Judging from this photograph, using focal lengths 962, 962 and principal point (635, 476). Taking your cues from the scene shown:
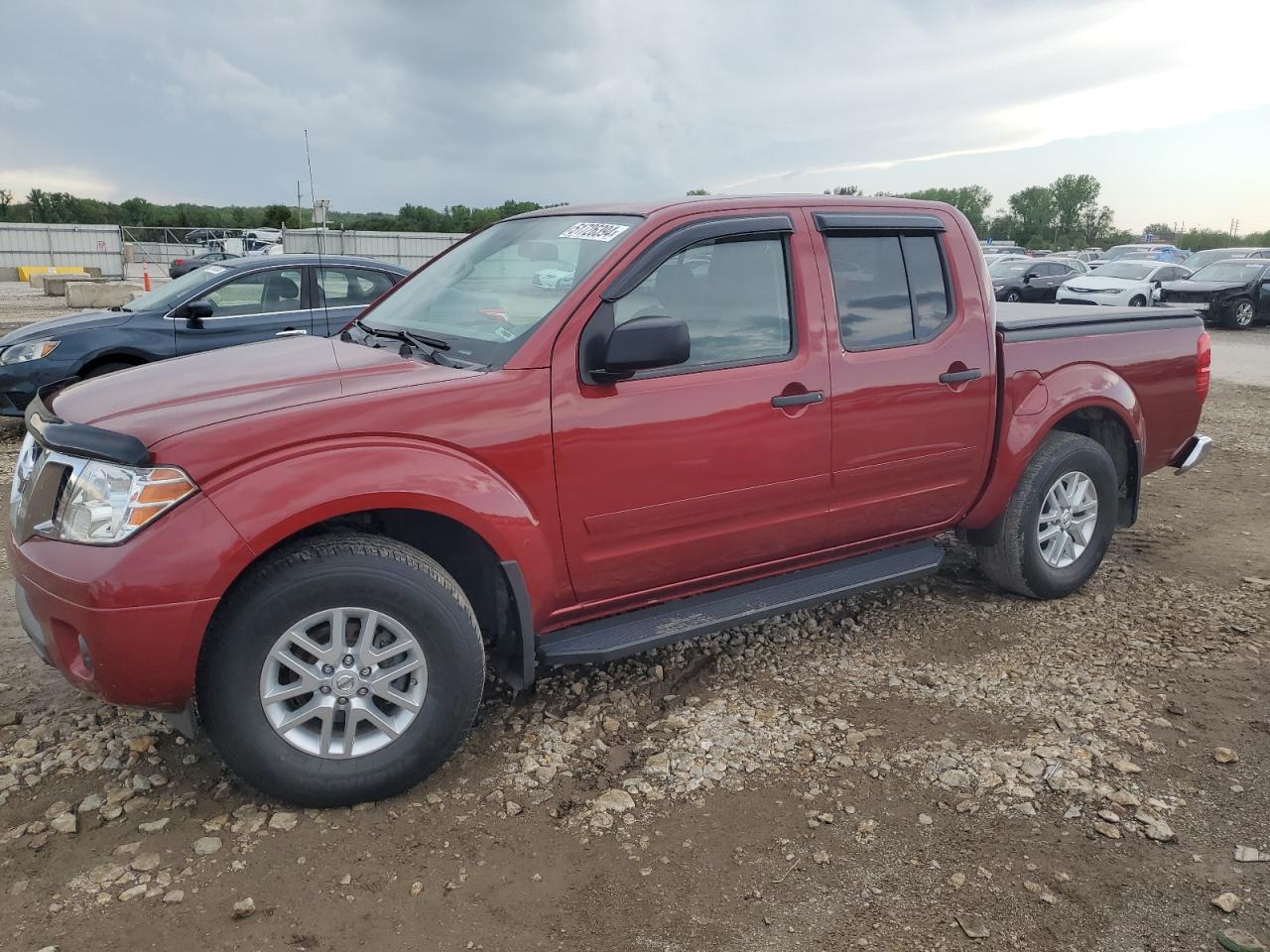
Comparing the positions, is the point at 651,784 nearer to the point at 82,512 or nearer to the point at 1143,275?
the point at 82,512

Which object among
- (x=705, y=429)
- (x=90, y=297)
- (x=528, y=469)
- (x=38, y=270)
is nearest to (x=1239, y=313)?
(x=705, y=429)

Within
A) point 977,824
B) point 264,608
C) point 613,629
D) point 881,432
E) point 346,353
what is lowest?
point 977,824

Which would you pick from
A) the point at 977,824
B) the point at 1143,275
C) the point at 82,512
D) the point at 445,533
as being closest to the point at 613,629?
the point at 445,533

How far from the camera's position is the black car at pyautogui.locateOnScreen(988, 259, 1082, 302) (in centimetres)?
2381

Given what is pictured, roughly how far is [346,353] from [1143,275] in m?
22.6

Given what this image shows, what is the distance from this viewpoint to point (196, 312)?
26.3ft

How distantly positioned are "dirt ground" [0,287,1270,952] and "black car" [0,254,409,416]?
14.0 feet

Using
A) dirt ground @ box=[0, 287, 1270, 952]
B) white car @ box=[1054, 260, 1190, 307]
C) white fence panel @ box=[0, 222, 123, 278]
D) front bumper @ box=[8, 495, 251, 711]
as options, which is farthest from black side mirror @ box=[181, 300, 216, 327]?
white fence panel @ box=[0, 222, 123, 278]

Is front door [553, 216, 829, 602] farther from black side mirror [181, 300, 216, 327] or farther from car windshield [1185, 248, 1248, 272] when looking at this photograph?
car windshield [1185, 248, 1248, 272]

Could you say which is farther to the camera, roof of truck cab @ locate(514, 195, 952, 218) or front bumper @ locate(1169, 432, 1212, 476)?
front bumper @ locate(1169, 432, 1212, 476)

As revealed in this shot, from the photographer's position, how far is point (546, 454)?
3219mm

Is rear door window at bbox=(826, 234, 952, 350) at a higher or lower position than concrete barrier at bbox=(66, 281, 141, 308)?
lower

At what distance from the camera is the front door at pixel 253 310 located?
8109mm

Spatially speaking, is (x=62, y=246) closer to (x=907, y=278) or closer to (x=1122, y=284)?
(x=1122, y=284)
